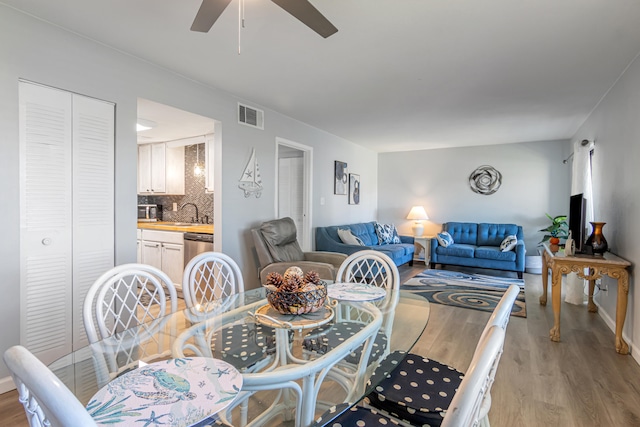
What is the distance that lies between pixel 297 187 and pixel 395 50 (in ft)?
9.82

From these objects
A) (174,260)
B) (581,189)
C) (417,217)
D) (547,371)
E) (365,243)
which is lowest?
(547,371)

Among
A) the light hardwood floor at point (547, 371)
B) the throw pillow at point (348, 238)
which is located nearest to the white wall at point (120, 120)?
the light hardwood floor at point (547, 371)

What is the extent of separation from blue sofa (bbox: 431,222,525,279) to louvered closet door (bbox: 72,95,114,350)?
16.2ft

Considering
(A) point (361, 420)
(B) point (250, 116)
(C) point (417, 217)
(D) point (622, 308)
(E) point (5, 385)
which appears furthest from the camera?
(C) point (417, 217)

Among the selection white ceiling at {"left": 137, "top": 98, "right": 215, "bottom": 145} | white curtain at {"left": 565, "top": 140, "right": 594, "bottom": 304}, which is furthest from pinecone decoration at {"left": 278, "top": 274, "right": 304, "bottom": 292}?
white curtain at {"left": 565, "top": 140, "right": 594, "bottom": 304}

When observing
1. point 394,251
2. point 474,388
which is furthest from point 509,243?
point 474,388

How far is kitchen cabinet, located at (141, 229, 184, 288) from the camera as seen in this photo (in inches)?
165

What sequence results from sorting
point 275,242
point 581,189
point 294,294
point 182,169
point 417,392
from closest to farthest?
point 417,392
point 294,294
point 275,242
point 581,189
point 182,169

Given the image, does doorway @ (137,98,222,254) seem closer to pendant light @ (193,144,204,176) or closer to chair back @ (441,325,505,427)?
pendant light @ (193,144,204,176)

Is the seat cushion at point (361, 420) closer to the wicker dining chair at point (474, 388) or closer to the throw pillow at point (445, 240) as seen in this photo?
the wicker dining chair at point (474, 388)

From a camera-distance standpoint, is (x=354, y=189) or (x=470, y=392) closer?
(x=470, y=392)

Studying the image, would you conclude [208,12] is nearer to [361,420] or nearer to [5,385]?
[361,420]

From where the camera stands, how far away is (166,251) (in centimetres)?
434

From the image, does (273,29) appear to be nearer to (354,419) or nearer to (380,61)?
(380,61)
